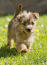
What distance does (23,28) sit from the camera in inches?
196

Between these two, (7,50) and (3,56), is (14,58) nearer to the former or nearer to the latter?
(3,56)

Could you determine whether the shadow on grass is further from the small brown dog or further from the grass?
the small brown dog

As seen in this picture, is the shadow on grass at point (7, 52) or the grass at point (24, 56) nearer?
the grass at point (24, 56)

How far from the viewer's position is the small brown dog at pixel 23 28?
16.3ft

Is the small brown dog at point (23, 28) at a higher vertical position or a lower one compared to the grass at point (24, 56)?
higher

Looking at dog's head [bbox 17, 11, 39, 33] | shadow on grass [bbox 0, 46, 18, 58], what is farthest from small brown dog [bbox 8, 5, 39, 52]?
shadow on grass [bbox 0, 46, 18, 58]

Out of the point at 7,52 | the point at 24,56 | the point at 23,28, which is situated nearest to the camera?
the point at 24,56

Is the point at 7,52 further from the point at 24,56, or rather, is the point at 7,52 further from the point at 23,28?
the point at 23,28

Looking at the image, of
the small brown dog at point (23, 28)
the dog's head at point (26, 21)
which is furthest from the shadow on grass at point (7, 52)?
the dog's head at point (26, 21)

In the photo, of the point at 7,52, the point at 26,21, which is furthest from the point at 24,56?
the point at 26,21

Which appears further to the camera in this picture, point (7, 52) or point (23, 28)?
point (7, 52)

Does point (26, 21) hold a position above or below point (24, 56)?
above

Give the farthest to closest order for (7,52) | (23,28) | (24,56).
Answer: (7,52)
(23,28)
(24,56)

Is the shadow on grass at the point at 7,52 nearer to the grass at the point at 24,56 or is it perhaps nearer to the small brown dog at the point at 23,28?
the grass at the point at 24,56
